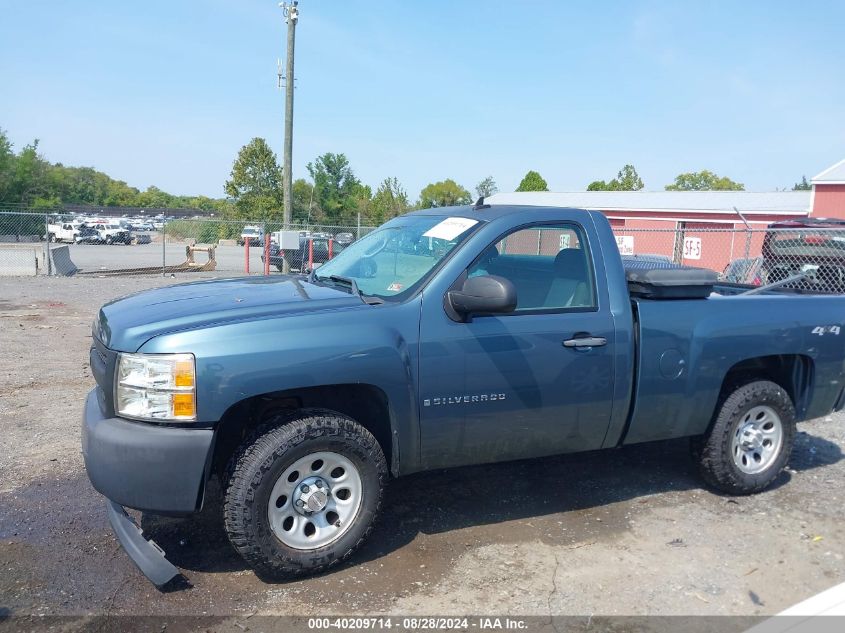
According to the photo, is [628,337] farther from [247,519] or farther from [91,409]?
[91,409]

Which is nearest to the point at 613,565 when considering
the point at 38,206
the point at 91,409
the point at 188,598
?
the point at 188,598

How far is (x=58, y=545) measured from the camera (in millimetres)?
3885

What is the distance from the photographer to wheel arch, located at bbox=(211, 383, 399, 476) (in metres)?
3.65

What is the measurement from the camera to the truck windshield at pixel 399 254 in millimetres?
4066

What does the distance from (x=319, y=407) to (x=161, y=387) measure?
82cm

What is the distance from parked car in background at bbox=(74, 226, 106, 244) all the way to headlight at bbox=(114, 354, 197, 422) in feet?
139

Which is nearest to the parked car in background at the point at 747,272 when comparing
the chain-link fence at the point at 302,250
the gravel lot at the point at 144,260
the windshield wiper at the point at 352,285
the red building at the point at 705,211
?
the chain-link fence at the point at 302,250

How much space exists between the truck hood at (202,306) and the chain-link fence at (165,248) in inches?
368

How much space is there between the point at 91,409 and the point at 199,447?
836mm

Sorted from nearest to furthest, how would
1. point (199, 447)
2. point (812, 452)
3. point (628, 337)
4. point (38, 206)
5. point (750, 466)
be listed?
point (199, 447) < point (628, 337) < point (750, 466) < point (812, 452) < point (38, 206)

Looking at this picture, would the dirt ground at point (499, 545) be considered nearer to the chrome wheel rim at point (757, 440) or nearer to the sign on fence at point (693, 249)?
the chrome wheel rim at point (757, 440)

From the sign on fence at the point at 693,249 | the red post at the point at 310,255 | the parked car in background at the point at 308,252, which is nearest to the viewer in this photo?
the sign on fence at the point at 693,249

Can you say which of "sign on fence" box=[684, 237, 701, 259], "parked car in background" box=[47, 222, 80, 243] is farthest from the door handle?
"parked car in background" box=[47, 222, 80, 243]

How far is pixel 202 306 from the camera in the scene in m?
3.73
